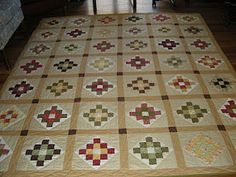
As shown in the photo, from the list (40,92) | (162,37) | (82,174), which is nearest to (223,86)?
(162,37)

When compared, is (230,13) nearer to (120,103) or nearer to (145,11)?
(145,11)

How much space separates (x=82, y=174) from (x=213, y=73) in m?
1.56

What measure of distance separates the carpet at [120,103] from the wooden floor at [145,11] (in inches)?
4.8

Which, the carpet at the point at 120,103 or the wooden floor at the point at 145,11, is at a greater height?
the wooden floor at the point at 145,11

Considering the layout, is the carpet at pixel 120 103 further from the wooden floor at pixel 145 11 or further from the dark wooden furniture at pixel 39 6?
the dark wooden furniture at pixel 39 6

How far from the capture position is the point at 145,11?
12.4 ft

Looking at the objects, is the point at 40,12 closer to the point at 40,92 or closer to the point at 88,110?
the point at 40,92

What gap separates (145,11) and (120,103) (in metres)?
1.81

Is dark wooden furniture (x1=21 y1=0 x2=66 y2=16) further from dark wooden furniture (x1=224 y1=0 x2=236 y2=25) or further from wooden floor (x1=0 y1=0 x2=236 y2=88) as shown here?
dark wooden furniture (x1=224 y1=0 x2=236 y2=25)

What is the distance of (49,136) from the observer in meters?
2.17

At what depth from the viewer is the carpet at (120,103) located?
197 cm

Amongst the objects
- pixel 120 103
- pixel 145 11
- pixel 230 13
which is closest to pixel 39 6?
pixel 145 11

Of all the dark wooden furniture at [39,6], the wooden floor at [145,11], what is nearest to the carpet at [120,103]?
the wooden floor at [145,11]

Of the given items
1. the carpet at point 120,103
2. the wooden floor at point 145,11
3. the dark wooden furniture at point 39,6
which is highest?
the dark wooden furniture at point 39,6
